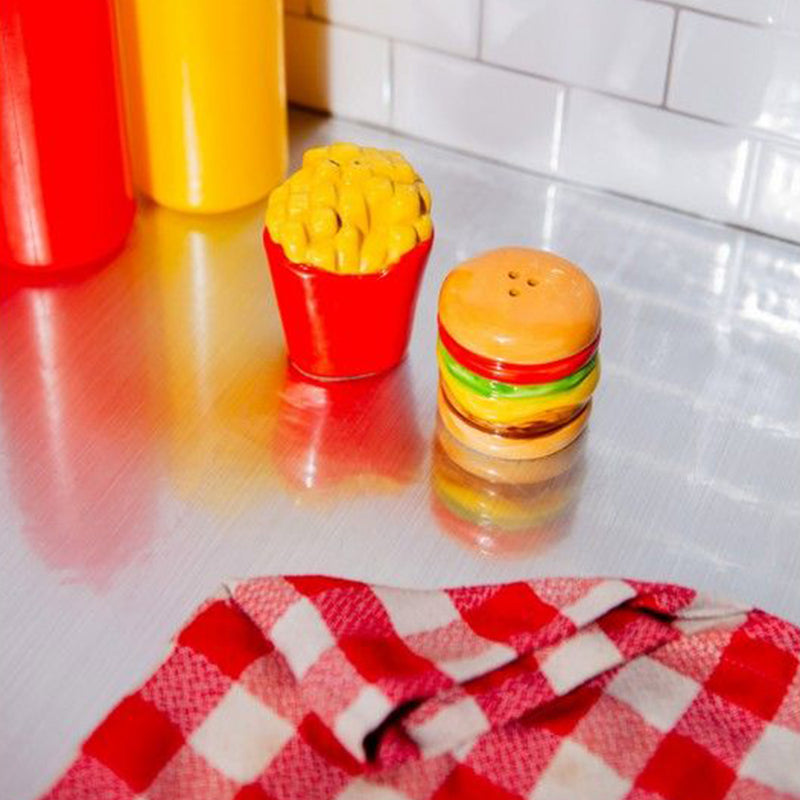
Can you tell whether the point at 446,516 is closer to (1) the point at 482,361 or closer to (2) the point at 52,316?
(1) the point at 482,361

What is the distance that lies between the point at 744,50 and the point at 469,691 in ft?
1.46

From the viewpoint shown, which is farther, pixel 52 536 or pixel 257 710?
pixel 52 536

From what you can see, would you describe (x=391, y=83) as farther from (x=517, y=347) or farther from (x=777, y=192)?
(x=517, y=347)

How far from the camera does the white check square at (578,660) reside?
62cm

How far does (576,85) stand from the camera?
36.9 inches

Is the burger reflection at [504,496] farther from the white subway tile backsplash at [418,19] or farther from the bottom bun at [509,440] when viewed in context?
the white subway tile backsplash at [418,19]

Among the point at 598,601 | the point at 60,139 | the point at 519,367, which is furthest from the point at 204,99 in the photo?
the point at 598,601

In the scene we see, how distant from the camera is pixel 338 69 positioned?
1.03m

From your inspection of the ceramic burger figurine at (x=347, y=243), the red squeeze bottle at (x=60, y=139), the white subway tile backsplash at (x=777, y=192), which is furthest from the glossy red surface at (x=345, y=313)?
the white subway tile backsplash at (x=777, y=192)

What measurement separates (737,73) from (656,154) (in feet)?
0.26

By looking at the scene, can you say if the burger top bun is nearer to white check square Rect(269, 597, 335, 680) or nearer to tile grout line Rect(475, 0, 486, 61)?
white check square Rect(269, 597, 335, 680)

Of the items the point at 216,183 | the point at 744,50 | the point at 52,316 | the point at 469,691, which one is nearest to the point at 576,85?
the point at 744,50

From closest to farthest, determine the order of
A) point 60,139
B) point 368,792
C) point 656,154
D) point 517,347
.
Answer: point 368,792 < point 517,347 < point 60,139 < point 656,154

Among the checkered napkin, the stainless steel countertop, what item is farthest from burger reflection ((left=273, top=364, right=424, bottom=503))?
the checkered napkin
